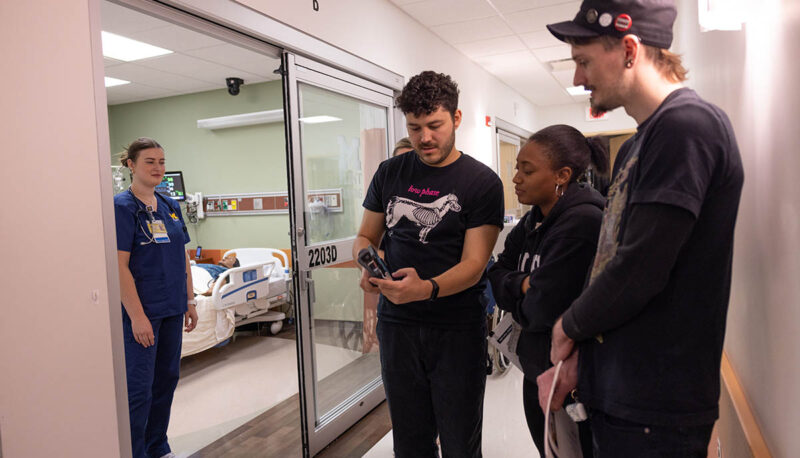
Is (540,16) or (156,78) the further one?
(156,78)

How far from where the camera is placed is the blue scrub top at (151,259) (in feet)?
7.77

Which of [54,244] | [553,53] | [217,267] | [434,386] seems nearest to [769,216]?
[434,386]

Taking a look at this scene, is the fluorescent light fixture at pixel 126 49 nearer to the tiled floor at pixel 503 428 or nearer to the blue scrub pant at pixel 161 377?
the blue scrub pant at pixel 161 377

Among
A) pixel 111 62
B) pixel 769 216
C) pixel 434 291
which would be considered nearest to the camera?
pixel 769 216

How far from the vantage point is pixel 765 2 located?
1.06m

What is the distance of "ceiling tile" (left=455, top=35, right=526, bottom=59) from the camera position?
15.6 feet

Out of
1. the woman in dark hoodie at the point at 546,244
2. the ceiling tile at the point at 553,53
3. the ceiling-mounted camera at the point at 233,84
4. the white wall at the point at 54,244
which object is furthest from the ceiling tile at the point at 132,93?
the woman in dark hoodie at the point at 546,244

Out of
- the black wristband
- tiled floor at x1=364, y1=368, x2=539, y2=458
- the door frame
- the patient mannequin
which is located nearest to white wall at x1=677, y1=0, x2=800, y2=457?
the black wristband

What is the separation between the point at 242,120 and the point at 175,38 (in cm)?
177

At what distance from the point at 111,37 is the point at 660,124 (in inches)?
171

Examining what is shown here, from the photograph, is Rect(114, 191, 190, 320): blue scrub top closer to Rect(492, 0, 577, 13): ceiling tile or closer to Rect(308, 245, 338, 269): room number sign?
Rect(308, 245, 338, 269): room number sign

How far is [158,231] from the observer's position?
250cm

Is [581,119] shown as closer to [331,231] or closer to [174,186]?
[174,186]

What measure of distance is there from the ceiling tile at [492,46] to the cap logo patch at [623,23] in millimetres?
4024
